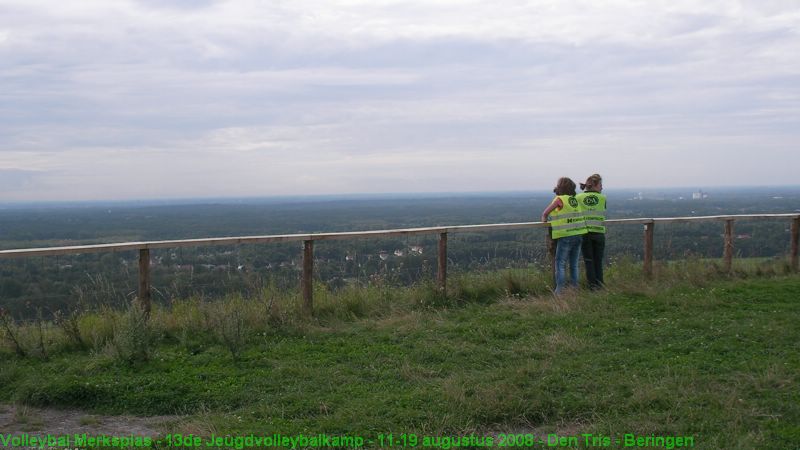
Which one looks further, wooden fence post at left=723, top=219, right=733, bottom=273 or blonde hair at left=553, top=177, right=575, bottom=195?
wooden fence post at left=723, top=219, right=733, bottom=273

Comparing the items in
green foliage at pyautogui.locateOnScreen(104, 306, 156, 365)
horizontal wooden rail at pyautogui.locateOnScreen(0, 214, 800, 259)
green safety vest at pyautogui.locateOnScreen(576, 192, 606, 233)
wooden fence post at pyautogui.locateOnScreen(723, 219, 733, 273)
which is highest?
green safety vest at pyautogui.locateOnScreen(576, 192, 606, 233)

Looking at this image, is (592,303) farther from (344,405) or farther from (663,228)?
(344,405)

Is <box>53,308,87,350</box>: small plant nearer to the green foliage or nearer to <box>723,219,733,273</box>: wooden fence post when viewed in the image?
the green foliage

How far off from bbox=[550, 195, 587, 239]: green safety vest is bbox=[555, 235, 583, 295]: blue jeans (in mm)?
96

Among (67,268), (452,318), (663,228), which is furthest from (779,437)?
(663,228)

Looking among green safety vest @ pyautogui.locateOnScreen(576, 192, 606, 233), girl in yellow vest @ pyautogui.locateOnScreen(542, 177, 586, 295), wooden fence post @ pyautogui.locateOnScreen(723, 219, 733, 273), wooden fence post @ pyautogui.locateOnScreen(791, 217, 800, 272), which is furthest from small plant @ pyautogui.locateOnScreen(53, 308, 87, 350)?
wooden fence post @ pyautogui.locateOnScreen(791, 217, 800, 272)

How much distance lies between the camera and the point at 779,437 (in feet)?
15.3

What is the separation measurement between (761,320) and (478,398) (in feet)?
14.5

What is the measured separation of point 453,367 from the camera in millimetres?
6609

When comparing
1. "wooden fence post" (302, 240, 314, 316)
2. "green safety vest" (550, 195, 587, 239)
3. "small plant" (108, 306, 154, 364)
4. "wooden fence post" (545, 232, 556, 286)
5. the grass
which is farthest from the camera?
"wooden fence post" (545, 232, 556, 286)

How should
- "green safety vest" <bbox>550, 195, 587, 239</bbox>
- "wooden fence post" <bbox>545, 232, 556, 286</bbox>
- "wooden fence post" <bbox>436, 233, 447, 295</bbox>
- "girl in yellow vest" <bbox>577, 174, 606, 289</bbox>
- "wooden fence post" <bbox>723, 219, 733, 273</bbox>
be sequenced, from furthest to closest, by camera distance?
"wooden fence post" <bbox>723, 219, 733, 273</bbox> → "wooden fence post" <bbox>545, 232, 556, 286</bbox> → "girl in yellow vest" <bbox>577, 174, 606, 289</bbox> → "green safety vest" <bbox>550, 195, 587, 239</bbox> → "wooden fence post" <bbox>436, 233, 447, 295</bbox>

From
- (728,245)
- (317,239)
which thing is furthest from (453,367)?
(728,245)

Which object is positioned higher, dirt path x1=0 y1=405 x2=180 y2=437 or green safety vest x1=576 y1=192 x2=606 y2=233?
green safety vest x1=576 y1=192 x2=606 y2=233

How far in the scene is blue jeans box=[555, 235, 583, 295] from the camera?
412 inches
